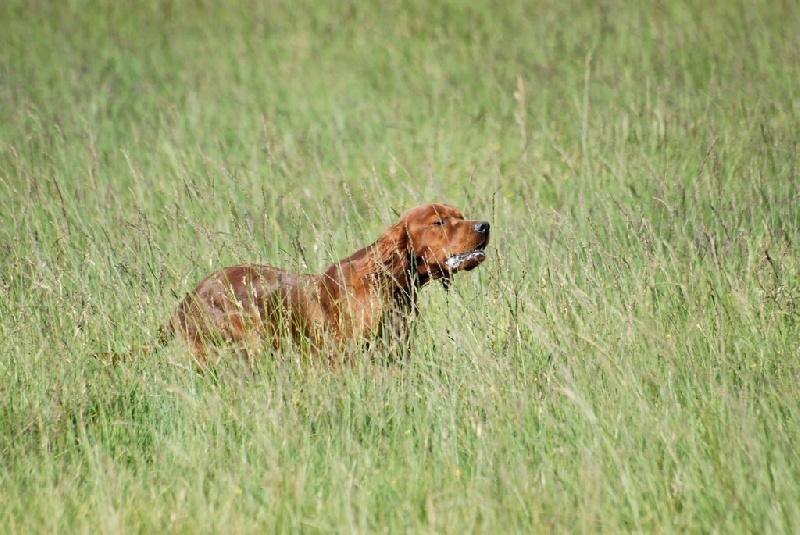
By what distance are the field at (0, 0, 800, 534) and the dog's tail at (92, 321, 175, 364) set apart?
0.06 m

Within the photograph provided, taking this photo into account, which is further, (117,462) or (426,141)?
(426,141)

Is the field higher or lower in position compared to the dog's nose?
lower

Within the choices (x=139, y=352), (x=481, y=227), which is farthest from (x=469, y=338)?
(x=139, y=352)

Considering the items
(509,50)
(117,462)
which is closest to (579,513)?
(117,462)

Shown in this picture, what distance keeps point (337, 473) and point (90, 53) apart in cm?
723

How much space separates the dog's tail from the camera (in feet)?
12.2

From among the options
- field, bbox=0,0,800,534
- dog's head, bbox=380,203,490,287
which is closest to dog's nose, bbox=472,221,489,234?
dog's head, bbox=380,203,490,287

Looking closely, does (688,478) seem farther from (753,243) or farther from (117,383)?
(753,243)

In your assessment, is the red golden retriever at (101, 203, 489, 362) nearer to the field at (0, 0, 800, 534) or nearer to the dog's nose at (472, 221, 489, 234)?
the dog's nose at (472, 221, 489, 234)

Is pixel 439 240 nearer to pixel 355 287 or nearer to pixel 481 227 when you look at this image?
pixel 481 227

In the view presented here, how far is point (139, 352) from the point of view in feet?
12.1

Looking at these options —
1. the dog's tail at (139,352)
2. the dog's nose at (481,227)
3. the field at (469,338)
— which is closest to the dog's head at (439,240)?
the dog's nose at (481,227)

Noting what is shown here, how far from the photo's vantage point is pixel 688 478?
2771 mm

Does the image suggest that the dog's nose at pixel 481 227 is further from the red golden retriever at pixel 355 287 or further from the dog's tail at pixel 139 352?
the dog's tail at pixel 139 352
